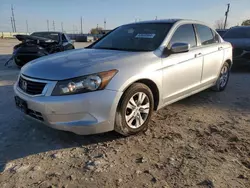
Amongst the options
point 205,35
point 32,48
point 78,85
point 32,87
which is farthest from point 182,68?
point 32,48

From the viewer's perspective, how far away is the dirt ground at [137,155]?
89.6 inches

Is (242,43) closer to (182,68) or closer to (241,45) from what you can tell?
(241,45)

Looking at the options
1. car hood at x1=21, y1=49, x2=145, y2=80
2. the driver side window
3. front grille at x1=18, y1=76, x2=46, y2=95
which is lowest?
front grille at x1=18, y1=76, x2=46, y2=95

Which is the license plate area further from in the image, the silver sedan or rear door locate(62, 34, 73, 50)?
rear door locate(62, 34, 73, 50)

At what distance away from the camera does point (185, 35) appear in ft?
13.0

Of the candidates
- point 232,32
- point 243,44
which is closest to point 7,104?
point 243,44

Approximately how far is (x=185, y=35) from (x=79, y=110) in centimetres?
232

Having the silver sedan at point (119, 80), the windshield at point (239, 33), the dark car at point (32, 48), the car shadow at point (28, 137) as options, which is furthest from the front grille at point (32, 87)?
the windshield at point (239, 33)

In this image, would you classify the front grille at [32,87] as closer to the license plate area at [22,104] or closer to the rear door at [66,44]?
the license plate area at [22,104]

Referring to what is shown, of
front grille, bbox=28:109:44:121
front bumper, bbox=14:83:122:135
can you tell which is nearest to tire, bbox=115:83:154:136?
front bumper, bbox=14:83:122:135

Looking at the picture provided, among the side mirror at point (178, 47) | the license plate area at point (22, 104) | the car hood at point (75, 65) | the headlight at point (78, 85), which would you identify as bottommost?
the license plate area at point (22, 104)

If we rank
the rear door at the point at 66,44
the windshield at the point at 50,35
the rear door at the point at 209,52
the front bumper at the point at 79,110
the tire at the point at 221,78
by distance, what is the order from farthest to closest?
the windshield at the point at 50,35 → the rear door at the point at 66,44 → the tire at the point at 221,78 → the rear door at the point at 209,52 → the front bumper at the point at 79,110

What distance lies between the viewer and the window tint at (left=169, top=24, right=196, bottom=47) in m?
3.74

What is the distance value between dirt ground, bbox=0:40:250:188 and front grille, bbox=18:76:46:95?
2.10ft
